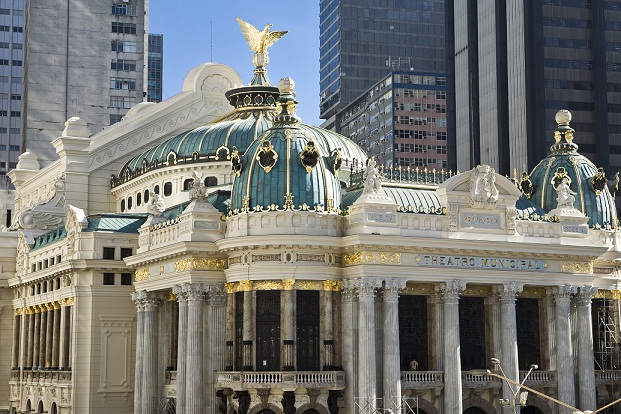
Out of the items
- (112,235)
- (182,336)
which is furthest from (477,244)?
(112,235)

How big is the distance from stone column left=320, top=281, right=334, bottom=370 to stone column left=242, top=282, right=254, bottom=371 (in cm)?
492

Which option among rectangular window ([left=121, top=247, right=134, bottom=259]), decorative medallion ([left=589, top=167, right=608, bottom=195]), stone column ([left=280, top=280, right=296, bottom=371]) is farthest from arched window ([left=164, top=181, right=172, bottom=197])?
decorative medallion ([left=589, top=167, right=608, bottom=195])

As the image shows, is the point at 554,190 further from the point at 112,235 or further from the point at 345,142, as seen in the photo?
the point at 112,235

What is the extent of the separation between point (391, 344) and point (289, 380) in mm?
7556

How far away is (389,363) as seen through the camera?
83375 mm

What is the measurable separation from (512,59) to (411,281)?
114280mm

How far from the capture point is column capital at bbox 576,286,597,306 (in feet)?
301

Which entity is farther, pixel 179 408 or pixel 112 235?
pixel 112 235

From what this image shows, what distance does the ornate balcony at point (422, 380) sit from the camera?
8500 cm

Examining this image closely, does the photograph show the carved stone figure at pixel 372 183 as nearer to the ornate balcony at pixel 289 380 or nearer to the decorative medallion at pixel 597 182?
the ornate balcony at pixel 289 380

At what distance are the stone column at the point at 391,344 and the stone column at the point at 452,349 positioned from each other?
4.14 meters

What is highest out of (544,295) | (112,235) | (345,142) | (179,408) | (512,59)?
(512,59)

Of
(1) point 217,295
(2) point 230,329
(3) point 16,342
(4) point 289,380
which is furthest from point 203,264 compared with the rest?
(3) point 16,342

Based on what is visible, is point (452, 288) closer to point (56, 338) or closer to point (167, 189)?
point (167, 189)
